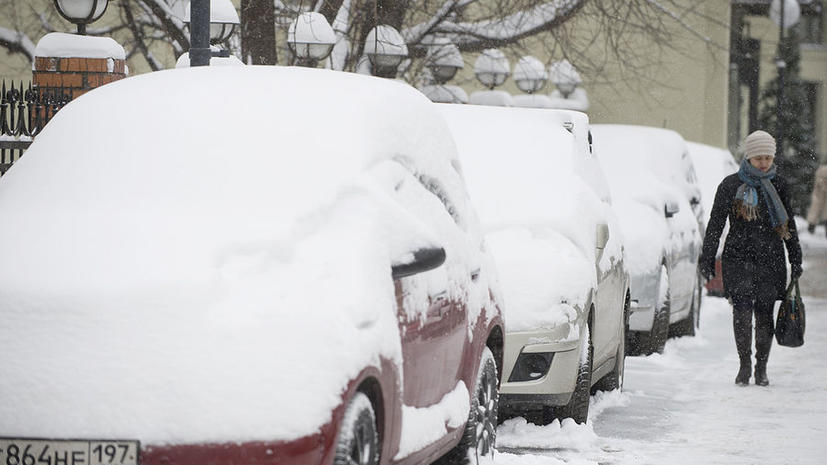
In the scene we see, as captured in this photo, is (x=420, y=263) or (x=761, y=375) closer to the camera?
(x=420, y=263)

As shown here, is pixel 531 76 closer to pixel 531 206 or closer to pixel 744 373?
pixel 744 373

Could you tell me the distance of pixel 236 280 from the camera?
15.6 ft

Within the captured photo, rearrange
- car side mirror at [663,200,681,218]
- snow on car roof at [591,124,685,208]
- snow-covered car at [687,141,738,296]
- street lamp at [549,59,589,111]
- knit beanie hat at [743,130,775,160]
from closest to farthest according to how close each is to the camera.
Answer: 1. knit beanie hat at [743,130,775,160]
2. car side mirror at [663,200,681,218]
3. snow on car roof at [591,124,685,208]
4. snow-covered car at [687,141,738,296]
5. street lamp at [549,59,589,111]

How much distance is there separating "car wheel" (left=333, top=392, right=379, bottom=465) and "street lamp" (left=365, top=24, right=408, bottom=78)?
1214 centimetres

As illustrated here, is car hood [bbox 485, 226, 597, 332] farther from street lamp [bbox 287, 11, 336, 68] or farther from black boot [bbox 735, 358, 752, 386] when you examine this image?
street lamp [bbox 287, 11, 336, 68]

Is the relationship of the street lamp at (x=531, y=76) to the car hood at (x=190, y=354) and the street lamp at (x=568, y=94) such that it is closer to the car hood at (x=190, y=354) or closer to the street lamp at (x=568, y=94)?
the street lamp at (x=568, y=94)

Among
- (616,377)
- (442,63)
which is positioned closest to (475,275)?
(616,377)

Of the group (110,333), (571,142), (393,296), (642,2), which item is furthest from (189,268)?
(642,2)

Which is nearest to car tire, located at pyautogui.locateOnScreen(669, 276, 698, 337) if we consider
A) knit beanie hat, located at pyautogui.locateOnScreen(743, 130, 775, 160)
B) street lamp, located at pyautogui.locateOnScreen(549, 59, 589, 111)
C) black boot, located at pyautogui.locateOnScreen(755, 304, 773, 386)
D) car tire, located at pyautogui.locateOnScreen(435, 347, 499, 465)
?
black boot, located at pyautogui.locateOnScreen(755, 304, 773, 386)

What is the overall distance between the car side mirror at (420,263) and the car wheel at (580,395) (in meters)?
3.50

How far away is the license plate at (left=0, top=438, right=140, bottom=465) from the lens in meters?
4.44

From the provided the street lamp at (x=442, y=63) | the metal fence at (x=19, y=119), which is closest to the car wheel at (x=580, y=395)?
the metal fence at (x=19, y=119)

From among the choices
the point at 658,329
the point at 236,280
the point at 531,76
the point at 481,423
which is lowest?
the point at 658,329

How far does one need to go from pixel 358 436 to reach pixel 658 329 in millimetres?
8386
